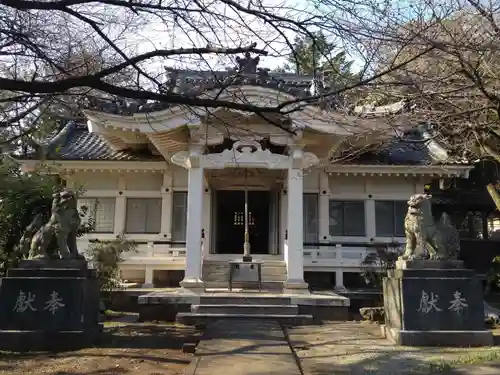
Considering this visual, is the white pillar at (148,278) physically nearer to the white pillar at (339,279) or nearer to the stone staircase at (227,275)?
the stone staircase at (227,275)

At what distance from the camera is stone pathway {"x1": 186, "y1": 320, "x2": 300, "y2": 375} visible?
595 cm

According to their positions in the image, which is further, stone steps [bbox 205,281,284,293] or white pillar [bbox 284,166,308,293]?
stone steps [bbox 205,281,284,293]

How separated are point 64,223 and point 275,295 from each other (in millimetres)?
5443

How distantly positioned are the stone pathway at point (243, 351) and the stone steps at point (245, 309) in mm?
1221

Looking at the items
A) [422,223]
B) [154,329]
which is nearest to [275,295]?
[154,329]

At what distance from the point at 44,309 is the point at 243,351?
11.3ft

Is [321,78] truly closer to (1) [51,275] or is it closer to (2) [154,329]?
(1) [51,275]

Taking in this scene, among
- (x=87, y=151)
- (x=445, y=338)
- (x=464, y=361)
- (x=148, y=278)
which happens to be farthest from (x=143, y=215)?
(x=464, y=361)

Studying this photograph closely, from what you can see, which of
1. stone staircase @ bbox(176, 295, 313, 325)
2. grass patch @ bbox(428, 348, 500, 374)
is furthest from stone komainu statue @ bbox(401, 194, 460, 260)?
stone staircase @ bbox(176, 295, 313, 325)

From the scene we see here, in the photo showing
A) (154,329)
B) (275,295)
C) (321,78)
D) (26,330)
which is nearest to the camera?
(321,78)

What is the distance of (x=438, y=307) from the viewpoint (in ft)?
26.9

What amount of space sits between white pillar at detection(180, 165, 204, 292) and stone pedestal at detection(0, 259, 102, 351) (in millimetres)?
3927

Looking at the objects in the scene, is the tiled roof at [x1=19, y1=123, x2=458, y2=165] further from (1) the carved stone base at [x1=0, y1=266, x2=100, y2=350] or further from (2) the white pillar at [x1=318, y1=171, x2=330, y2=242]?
(1) the carved stone base at [x1=0, y1=266, x2=100, y2=350]

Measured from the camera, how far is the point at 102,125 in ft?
42.5
